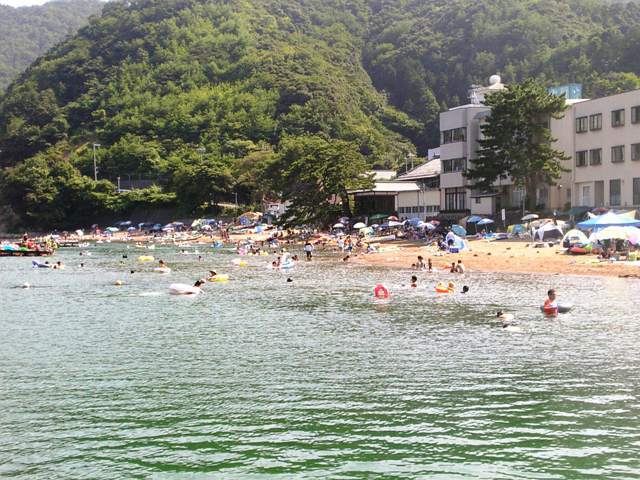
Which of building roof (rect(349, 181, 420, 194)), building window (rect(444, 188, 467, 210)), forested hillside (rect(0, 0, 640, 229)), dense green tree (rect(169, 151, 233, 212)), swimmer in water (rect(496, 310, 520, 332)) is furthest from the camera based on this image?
forested hillside (rect(0, 0, 640, 229))

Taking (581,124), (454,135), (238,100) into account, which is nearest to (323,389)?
(581,124)

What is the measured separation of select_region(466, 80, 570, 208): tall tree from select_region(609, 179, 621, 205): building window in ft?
13.9

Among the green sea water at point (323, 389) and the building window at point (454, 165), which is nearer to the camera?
the green sea water at point (323, 389)

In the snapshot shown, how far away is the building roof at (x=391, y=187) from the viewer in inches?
3366

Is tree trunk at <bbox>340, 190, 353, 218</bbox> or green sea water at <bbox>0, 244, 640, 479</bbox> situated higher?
tree trunk at <bbox>340, 190, 353, 218</bbox>

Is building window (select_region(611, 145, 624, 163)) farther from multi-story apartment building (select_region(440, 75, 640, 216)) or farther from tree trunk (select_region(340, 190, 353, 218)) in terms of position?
tree trunk (select_region(340, 190, 353, 218))

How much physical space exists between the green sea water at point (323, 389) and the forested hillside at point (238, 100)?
2750 inches

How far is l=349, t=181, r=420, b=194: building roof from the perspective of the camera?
281ft

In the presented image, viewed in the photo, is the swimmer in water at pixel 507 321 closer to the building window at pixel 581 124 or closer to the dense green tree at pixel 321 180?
the building window at pixel 581 124

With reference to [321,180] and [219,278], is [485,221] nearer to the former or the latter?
[321,180]

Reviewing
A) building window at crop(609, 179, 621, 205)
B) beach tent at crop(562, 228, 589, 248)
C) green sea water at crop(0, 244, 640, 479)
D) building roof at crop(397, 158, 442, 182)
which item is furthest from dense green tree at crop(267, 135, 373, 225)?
green sea water at crop(0, 244, 640, 479)

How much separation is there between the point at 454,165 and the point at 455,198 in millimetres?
3562

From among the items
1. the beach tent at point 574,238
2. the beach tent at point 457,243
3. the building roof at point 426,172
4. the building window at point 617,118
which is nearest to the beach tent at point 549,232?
the beach tent at point 574,238

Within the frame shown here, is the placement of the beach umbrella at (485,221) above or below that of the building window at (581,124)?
below
